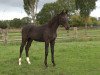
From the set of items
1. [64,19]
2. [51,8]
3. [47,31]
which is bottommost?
[47,31]

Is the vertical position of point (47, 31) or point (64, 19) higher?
point (64, 19)

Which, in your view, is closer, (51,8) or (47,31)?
(47,31)

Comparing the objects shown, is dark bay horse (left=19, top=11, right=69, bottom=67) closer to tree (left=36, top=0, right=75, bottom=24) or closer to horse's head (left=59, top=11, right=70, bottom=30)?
horse's head (left=59, top=11, right=70, bottom=30)

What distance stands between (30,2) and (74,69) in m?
53.7

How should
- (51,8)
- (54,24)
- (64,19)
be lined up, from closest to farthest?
(64,19)
(54,24)
(51,8)

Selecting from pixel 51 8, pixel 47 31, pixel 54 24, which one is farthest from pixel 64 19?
pixel 51 8

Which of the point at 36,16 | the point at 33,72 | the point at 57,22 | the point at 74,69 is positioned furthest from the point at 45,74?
the point at 36,16

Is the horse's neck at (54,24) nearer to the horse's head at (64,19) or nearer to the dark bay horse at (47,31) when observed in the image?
the dark bay horse at (47,31)

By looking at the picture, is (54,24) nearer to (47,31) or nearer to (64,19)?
(47,31)

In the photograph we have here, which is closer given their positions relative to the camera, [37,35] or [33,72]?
[33,72]

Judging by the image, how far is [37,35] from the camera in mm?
11844

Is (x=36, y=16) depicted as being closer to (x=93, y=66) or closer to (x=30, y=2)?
(x=30, y=2)

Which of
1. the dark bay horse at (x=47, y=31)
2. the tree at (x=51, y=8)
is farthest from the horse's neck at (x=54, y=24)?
the tree at (x=51, y=8)

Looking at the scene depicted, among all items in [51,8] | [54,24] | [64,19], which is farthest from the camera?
[51,8]
